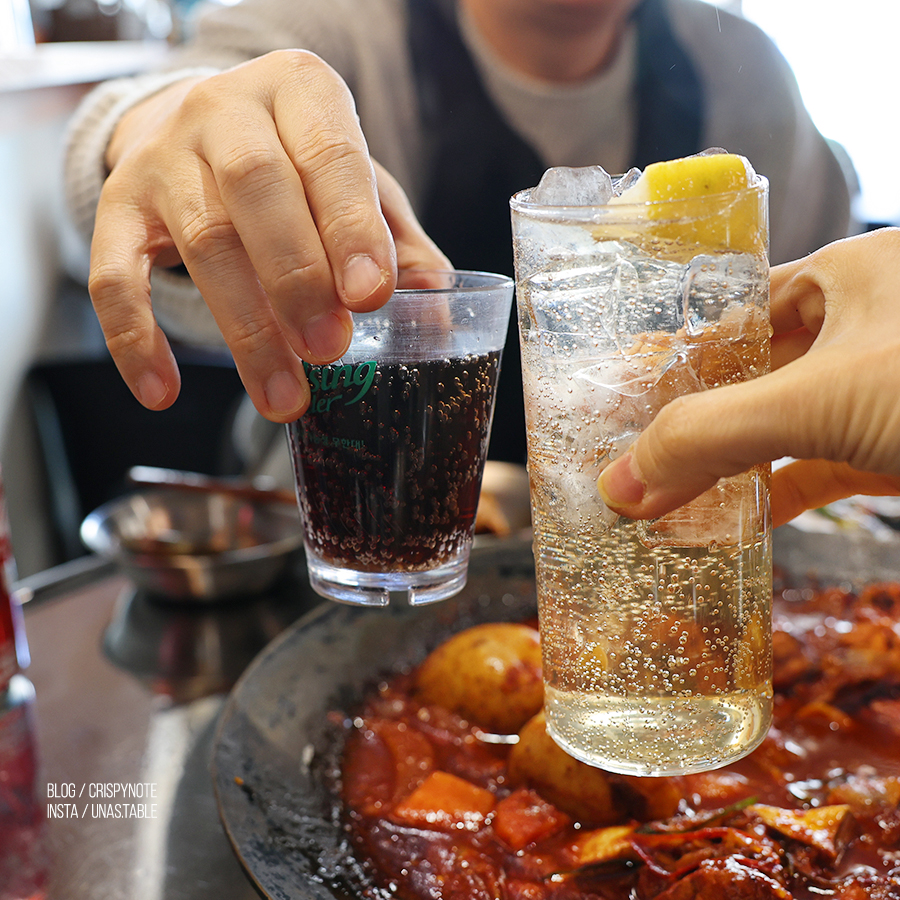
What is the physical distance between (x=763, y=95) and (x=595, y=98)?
44cm

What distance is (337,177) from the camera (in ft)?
2.65

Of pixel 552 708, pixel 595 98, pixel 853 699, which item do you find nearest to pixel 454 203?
pixel 595 98

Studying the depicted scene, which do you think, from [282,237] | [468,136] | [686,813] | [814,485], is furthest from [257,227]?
[468,136]

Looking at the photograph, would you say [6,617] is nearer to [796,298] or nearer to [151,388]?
[151,388]

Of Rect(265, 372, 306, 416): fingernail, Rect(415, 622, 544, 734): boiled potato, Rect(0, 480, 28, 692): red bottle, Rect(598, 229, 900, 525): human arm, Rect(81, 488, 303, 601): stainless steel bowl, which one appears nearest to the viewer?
Rect(598, 229, 900, 525): human arm

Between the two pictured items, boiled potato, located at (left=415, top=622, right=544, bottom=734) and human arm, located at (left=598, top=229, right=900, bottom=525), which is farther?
boiled potato, located at (left=415, top=622, right=544, bottom=734)

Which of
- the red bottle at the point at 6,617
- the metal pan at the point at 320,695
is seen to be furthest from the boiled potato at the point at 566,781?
the red bottle at the point at 6,617

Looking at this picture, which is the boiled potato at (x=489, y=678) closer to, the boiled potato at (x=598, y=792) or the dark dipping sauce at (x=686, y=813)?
the dark dipping sauce at (x=686, y=813)

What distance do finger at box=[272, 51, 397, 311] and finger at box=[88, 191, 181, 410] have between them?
207 millimetres

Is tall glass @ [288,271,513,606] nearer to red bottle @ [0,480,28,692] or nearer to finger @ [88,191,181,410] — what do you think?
finger @ [88,191,181,410]

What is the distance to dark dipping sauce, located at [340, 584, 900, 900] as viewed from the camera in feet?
3.18

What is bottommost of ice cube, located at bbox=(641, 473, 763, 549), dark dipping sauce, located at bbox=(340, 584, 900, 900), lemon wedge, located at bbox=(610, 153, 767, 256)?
dark dipping sauce, located at bbox=(340, 584, 900, 900)

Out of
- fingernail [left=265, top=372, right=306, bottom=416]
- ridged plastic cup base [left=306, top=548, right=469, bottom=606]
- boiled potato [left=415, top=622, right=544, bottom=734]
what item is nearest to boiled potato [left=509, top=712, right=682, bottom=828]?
boiled potato [left=415, top=622, right=544, bottom=734]

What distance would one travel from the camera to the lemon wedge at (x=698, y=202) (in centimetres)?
70
